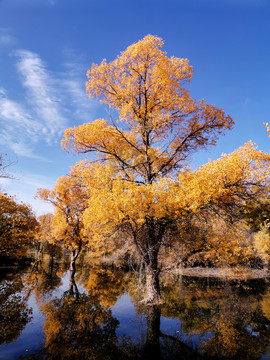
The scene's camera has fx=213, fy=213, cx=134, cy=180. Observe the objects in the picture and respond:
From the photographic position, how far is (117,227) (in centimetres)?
914

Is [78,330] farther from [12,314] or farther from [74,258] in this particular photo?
[74,258]

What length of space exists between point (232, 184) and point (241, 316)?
5981 mm

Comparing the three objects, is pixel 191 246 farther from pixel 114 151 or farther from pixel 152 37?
pixel 152 37

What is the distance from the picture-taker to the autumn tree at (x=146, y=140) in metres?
8.31

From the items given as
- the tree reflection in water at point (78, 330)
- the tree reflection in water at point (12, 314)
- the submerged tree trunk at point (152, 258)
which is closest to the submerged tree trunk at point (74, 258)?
the tree reflection in water at point (12, 314)

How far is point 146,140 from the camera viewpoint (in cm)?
1030

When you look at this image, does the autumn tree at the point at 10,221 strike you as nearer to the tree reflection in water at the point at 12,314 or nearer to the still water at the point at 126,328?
the tree reflection in water at the point at 12,314

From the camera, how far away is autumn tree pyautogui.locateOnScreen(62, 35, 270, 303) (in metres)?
8.31

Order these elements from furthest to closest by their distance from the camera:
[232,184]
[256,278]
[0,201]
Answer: [256,278] → [0,201] → [232,184]

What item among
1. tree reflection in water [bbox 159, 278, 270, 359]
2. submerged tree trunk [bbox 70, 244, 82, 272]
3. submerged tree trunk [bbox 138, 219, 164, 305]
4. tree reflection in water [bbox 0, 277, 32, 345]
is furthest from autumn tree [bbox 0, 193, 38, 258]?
tree reflection in water [bbox 159, 278, 270, 359]

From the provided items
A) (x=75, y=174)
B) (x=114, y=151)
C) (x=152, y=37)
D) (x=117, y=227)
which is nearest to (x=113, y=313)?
(x=117, y=227)

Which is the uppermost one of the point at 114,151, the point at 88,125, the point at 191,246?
the point at 88,125

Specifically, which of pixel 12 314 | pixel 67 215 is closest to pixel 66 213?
pixel 67 215

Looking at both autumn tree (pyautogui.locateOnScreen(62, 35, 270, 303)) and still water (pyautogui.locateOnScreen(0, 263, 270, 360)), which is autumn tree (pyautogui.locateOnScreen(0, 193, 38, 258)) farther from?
autumn tree (pyautogui.locateOnScreen(62, 35, 270, 303))
